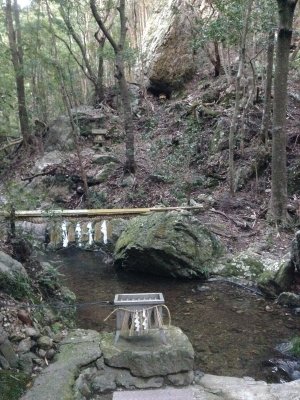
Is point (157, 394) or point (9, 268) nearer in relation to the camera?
point (157, 394)

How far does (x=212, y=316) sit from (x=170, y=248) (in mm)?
2100

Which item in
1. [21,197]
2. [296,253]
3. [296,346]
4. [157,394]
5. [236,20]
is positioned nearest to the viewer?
[157,394]

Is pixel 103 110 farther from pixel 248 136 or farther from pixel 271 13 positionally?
pixel 271 13

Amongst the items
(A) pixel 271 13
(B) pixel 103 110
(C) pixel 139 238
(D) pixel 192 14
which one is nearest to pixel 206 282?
(C) pixel 139 238

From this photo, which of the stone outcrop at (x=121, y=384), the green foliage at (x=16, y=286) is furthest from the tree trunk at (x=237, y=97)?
the stone outcrop at (x=121, y=384)

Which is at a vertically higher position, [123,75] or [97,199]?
[123,75]

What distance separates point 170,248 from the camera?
28.6ft

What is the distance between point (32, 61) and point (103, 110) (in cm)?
363

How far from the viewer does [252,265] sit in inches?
336

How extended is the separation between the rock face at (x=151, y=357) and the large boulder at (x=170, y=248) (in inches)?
165

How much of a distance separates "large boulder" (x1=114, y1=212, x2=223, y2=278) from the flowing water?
0.25 m

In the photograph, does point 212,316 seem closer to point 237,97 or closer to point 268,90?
point 237,97

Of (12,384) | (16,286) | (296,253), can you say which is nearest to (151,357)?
(12,384)

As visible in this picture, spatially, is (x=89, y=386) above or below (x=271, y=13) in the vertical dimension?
below
